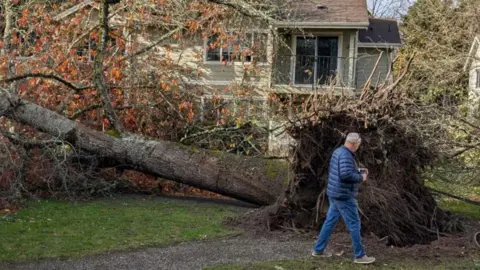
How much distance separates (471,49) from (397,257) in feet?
64.5

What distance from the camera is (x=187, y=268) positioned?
607 centimetres

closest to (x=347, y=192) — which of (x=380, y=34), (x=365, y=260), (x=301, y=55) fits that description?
(x=365, y=260)

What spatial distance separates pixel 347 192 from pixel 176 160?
5178 mm

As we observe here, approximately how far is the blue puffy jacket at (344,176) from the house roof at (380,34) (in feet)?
54.6

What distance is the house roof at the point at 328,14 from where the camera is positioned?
20453 mm

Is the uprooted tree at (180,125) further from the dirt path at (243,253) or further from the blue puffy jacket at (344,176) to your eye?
the blue puffy jacket at (344,176)

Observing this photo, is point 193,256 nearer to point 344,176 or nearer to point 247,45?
point 344,176

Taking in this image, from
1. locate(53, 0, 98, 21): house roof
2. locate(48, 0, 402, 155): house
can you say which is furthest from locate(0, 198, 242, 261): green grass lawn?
locate(48, 0, 402, 155): house

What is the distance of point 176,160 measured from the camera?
426 inches

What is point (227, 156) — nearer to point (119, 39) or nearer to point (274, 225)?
point (274, 225)

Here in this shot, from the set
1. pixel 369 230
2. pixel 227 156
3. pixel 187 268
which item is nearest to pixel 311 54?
pixel 227 156

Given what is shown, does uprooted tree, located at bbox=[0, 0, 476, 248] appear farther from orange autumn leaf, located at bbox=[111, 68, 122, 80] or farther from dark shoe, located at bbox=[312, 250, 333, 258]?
dark shoe, located at bbox=[312, 250, 333, 258]

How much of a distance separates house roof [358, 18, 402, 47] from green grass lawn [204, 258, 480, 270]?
1673 cm

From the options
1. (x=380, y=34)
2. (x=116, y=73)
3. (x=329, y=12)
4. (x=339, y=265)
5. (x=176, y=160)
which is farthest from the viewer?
(x=380, y=34)
